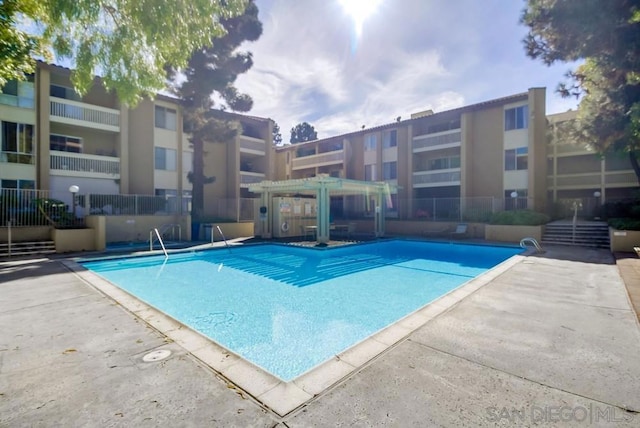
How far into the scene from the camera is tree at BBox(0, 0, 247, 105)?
5.62 m

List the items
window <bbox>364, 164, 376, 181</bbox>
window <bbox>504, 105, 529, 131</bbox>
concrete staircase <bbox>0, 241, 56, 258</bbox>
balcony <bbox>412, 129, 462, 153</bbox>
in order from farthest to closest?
window <bbox>364, 164, 376, 181</bbox> → balcony <bbox>412, 129, 462, 153</bbox> → window <bbox>504, 105, 529, 131</bbox> → concrete staircase <bbox>0, 241, 56, 258</bbox>

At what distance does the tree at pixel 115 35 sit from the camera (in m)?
5.62

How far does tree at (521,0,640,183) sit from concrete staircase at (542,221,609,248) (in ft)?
14.4

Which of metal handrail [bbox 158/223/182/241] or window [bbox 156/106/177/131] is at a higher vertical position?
window [bbox 156/106/177/131]

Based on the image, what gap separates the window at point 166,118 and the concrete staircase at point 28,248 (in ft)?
37.6

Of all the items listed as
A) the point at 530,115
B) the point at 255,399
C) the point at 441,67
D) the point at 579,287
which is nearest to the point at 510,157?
the point at 530,115

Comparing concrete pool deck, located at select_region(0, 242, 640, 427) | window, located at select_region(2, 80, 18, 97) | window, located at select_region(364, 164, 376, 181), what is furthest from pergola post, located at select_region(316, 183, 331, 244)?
window, located at select_region(2, 80, 18, 97)

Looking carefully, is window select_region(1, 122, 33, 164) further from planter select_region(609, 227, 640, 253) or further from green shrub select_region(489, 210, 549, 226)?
planter select_region(609, 227, 640, 253)

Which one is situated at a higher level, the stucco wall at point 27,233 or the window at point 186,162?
the window at point 186,162

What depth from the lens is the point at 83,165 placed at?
1895 cm

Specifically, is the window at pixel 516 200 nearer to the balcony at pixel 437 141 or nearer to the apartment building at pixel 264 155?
the apartment building at pixel 264 155

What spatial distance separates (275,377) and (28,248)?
52.1 feet

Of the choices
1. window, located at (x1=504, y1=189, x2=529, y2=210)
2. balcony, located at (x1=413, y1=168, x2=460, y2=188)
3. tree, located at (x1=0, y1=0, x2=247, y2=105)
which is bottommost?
window, located at (x1=504, y1=189, x2=529, y2=210)

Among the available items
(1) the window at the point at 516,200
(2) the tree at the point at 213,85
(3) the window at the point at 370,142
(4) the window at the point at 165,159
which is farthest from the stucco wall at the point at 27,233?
(1) the window at the point at 516,200
